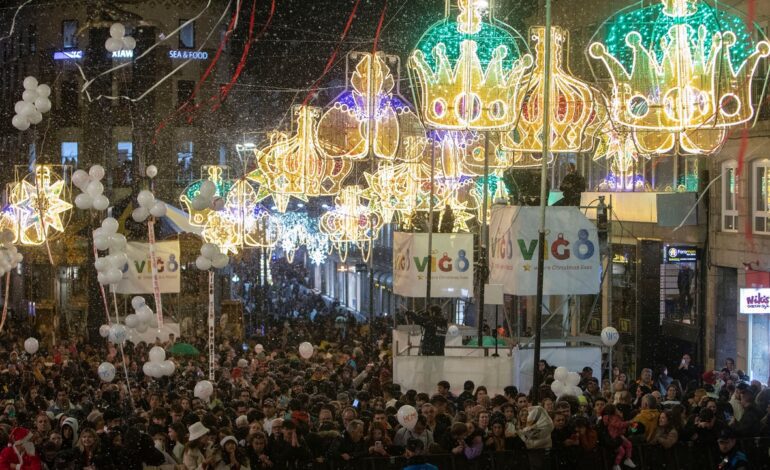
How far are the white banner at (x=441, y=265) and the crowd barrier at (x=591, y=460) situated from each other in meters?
8.04

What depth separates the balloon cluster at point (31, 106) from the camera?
605 inches

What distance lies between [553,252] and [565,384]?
2656 millimetres

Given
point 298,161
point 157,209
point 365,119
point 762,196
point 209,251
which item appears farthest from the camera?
point 298,161

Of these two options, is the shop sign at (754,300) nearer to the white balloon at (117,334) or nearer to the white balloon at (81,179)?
the white balloon at (117,334)

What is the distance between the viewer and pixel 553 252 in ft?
55.7

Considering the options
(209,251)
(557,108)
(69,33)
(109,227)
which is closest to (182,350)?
(209,251)

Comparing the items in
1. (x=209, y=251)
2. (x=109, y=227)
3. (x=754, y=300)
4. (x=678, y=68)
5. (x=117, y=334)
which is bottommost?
(x=117, y=334)

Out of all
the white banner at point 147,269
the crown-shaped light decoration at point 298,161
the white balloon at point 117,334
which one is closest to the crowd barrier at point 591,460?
the white balloon at point 117,334

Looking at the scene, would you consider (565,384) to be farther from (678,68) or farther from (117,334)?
(117,334)

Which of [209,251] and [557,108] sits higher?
[557,108]

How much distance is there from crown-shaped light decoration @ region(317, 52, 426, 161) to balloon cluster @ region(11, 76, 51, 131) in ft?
23.7

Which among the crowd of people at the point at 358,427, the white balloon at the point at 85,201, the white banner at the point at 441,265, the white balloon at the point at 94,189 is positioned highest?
the white balloon at the point at 94,189

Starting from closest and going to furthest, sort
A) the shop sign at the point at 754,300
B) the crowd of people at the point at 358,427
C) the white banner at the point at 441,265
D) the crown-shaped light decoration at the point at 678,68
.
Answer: the crowd of people at the point at 358,427
the crown-shaped light decoration at the point at 678,68
the shop sign at the point at 754,300
the white banner at the point at 441,265

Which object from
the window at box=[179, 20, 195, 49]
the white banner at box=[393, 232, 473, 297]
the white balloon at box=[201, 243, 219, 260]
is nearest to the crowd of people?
the white balloon at box=[201, 243, 219, 260]
